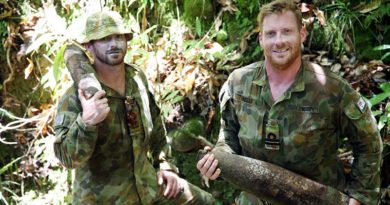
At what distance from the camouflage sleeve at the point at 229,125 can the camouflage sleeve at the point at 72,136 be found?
74 centimetres

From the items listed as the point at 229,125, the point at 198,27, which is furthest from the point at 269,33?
the point at 198,27

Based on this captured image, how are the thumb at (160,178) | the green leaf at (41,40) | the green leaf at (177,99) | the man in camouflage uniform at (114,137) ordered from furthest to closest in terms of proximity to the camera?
1. the green leaf at (41,40)
2. the green leaf at (177,99)
3. the thumb at (160,178)
4. the man in camouflage uniform at (114,137)

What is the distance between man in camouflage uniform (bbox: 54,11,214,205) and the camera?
10.5 feet

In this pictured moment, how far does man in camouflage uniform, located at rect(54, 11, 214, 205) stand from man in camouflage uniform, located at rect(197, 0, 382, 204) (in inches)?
25.1

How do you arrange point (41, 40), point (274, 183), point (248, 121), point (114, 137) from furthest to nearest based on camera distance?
point (41, 40), point (114, 137), point (248, 121), point (274, 183)

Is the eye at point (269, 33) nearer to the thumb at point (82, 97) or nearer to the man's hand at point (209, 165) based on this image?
the man's hand at point (209, 165)

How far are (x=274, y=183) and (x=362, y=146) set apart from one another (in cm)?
50

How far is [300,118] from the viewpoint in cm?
292

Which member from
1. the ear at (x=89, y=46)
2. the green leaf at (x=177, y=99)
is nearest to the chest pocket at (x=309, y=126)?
the ear at (x=89, y=46)

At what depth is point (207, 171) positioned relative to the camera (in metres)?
2.95

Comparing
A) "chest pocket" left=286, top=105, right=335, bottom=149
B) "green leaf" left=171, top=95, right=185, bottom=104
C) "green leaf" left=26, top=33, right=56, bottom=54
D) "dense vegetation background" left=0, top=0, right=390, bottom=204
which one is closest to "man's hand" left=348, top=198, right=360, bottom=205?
"chest pocket" left=286, top=105, right=335, bottom=149

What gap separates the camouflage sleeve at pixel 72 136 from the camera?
305 cm

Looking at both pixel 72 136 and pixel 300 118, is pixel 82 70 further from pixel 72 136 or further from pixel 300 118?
pixel 300 118

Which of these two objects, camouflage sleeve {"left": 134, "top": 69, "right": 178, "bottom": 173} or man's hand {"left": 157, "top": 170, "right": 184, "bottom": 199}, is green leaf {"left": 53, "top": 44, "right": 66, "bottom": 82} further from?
man's hand {"left": 157, "top": 170, "right": 184, "bottom": 199}
